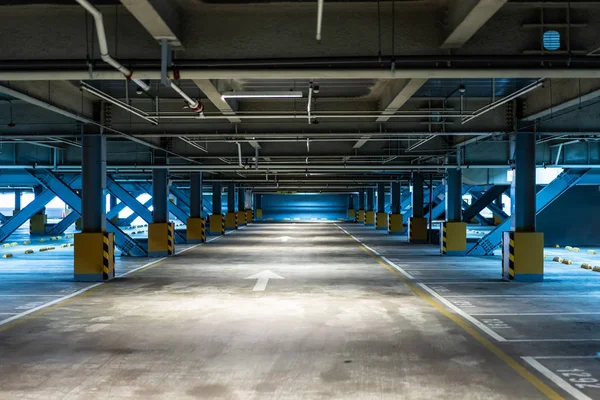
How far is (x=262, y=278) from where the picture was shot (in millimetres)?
18656

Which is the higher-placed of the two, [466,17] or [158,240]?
[466,17]

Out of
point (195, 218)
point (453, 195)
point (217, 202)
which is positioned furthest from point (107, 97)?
point (217, 202)

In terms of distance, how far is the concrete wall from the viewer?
34719 millimetres

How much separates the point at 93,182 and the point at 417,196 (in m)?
23.9

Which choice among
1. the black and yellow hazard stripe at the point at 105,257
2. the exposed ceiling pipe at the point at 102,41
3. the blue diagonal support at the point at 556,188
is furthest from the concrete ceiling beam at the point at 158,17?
the blue diagonal support at the point at 556,188

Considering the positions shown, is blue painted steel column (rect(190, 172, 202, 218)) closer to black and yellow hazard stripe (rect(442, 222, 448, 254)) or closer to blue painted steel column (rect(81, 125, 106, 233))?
black and yellow hazard stripe (rect(442, 222, 448, 254))

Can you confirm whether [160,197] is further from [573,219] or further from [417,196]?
[573,219]

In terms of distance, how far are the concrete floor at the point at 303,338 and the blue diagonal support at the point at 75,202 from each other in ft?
Answer: 22.1

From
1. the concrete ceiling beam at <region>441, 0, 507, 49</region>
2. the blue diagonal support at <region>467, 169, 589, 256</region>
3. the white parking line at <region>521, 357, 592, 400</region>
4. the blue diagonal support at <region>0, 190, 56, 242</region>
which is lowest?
the white parking line at <region>521, 357, 592, 400</region>

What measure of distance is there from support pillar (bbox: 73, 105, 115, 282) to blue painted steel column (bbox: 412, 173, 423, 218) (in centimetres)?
2302

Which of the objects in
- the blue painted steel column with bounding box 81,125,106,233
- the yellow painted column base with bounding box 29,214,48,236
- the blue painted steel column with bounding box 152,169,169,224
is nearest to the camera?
the blue painted steel column with bounding box 81,125,106,233

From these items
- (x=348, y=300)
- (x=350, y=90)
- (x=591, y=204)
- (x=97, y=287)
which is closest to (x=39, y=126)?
(x=97, y=287)

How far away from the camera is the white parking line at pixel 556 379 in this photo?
22.7ft

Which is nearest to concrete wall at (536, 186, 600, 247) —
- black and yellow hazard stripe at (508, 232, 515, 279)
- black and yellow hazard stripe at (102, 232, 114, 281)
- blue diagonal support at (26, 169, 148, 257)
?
black and yellow hazard stripe at (508, 232, 515, 279)
